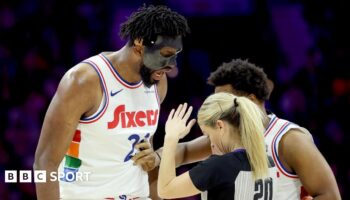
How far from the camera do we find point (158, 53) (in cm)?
284

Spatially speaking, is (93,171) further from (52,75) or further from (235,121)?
(52,75)

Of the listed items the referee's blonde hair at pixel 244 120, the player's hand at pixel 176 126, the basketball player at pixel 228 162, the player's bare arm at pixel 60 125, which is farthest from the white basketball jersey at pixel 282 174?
the player's bare arm at pixel 60 125

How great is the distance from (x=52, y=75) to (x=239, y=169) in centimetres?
340

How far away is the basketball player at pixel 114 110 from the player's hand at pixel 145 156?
3cm

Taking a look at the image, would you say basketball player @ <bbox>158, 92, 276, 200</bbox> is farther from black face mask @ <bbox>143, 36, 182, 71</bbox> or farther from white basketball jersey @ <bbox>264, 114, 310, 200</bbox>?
black face mask @ <bbox>143, 36, 182, 71</bbox>

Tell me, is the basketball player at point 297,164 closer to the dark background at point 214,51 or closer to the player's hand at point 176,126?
the player's hand at point 176,126

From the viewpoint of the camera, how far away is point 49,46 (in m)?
5.61

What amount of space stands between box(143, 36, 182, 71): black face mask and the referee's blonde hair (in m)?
0.42

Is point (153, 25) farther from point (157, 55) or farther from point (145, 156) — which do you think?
point (145, 156)

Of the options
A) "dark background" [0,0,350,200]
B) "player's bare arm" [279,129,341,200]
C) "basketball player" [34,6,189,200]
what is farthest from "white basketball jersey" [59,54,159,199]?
"dark background" [0,0,350,200]

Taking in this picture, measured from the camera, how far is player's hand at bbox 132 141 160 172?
2.92m

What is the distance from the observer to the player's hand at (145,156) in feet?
9.59

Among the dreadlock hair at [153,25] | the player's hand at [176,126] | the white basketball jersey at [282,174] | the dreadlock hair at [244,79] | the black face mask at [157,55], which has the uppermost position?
the dreadlock hair at [153,25]

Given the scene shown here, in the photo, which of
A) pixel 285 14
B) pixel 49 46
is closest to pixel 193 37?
pixel 285 14
